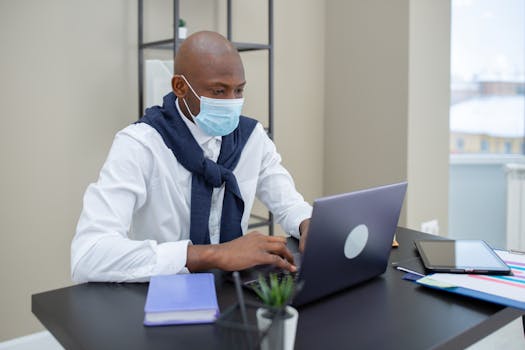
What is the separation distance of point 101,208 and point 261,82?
1.67 metres

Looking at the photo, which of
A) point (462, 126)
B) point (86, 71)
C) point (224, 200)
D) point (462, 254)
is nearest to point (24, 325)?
point (86, 71)

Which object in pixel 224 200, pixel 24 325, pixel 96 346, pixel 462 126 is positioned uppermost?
pixel 462 126

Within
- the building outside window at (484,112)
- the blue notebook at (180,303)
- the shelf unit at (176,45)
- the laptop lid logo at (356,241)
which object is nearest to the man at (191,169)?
the blue notebook at (180,303)

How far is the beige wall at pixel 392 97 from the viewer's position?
2.67 metres

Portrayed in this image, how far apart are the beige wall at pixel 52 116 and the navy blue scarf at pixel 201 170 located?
0.78 meters

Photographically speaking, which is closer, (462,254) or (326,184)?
(462,254)

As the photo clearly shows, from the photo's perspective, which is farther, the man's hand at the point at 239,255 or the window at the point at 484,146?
the window at the point at 484,146

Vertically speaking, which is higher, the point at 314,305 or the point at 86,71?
the point at 86,71

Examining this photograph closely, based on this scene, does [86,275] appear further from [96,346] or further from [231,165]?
[231,165]

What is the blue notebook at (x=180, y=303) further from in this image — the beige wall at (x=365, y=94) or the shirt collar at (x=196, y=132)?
the beige wall at (x=365, y=94)

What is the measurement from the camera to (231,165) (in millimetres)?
1487

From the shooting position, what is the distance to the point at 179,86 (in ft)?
4.81

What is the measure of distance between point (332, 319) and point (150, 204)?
2.33 ft

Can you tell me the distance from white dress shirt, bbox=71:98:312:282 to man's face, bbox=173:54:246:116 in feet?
0.33
